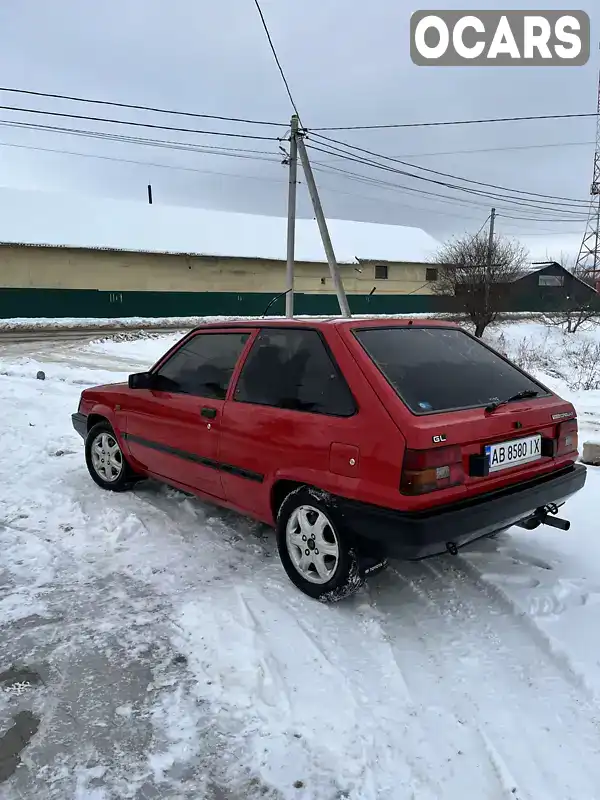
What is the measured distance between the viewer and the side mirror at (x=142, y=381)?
4480 millimetres

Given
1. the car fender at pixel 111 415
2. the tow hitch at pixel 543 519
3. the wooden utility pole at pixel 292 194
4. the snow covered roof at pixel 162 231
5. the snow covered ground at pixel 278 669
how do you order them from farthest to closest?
the snow covered roof at pixel 162 231
the wooden utility pole at pixel 292 194
the car fender at pixel 111 415
the tow hitch at pixel 543 519
the snow covered ground at pixel 278 669

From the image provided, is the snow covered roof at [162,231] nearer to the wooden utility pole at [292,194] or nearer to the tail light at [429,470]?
the wooden utility pole at [292,194]

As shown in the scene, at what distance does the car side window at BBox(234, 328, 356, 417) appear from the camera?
310 cm

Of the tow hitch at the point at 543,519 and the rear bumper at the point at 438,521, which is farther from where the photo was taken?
the tow hitch at the point at 543,519

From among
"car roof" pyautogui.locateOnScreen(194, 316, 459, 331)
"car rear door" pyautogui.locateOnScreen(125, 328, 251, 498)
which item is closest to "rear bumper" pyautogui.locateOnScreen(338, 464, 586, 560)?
"car roof" pyautogui.locateOnScreen(194, 316, 459, 331)

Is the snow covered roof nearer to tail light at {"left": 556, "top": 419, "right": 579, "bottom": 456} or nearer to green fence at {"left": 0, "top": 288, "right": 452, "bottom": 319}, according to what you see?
green fence at {"left": 0, "top": 288, "right": 452, "bottom": 319}

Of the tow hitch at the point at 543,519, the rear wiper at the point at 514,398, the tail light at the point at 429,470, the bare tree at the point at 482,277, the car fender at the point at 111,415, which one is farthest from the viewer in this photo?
the bare tree at the point at 482,277

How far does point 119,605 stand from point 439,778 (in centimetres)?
188

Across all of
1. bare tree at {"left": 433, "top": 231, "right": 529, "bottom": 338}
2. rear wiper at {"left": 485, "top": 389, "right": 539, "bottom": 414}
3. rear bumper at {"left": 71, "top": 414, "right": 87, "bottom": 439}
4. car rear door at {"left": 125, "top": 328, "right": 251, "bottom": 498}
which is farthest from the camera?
bare tree at {"left": 433, "top": 231, "right": 529, "bottom": 338}

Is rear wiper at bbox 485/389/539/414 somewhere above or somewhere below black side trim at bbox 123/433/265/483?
above

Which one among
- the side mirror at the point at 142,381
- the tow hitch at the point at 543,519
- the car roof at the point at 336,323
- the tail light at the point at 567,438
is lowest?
the tow hitch at the point at 543,519

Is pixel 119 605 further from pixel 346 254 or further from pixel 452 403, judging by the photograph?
pixel 346 254

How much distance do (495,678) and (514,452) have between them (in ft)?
3.64

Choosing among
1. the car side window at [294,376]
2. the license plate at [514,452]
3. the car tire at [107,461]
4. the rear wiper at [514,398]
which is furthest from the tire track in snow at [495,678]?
the car tire at [107,461]
